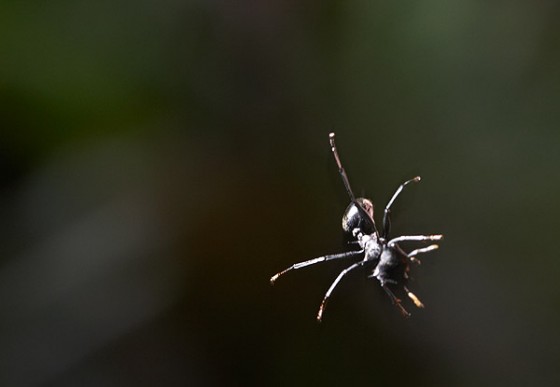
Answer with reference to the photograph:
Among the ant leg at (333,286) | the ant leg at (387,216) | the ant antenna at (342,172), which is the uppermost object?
the ant antenna at (342,172)

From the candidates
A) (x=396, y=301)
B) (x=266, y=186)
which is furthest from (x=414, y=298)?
(x=266, y=186)

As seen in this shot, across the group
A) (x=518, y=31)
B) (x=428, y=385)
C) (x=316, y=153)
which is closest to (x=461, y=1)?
(x=518, y=31)

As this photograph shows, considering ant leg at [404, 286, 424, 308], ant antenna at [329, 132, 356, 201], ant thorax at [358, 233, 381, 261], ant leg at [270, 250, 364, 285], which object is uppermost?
ant antenna at [329, 132, 356, 201]

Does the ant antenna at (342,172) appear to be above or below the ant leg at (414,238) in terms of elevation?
above

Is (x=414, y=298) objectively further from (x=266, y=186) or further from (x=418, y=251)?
(x=266, y=186)

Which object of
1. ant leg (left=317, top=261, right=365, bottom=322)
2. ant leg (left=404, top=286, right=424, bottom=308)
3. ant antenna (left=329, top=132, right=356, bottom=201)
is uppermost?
ant antenna (left=329, top=132, right=356, bottom=201)

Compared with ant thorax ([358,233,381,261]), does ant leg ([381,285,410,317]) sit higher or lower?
lower
